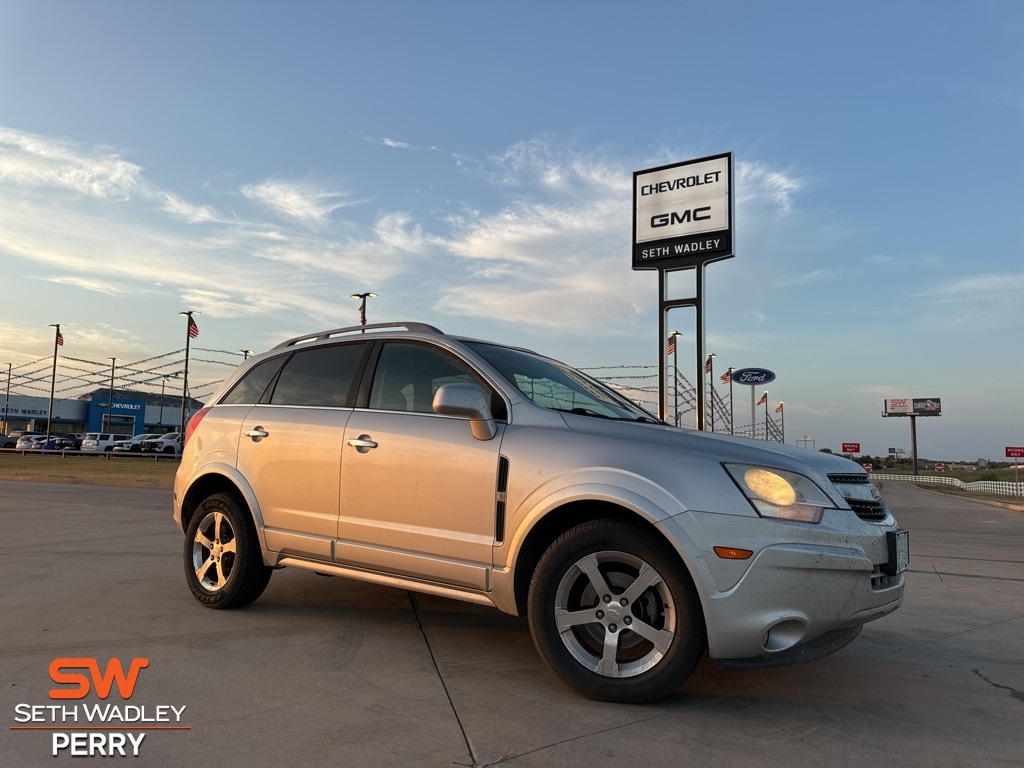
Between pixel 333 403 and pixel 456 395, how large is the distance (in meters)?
1.30

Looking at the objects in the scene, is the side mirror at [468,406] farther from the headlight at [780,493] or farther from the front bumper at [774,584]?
the headlight at [780,493]

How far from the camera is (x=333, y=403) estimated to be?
4.72m

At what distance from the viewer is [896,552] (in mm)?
3445

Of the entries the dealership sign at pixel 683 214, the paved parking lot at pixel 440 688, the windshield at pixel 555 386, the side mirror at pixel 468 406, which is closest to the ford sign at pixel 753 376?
the dealership sign at pixel 683 214

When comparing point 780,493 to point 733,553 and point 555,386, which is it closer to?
point 733,553

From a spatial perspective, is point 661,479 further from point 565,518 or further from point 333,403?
point 333,403

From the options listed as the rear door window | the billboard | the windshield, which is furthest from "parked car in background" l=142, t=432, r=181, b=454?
the billboard

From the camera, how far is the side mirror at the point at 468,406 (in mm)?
3740

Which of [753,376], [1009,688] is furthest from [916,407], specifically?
[1009,688]

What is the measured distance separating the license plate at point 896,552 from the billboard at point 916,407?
133 meters

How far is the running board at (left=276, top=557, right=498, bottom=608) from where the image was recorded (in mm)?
3854

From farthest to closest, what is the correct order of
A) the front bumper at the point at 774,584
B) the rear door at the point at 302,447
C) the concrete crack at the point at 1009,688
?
the rear door at the point at 302,447
the concrete crack at the point at 1009,688
the front bumper at the point at 774,584

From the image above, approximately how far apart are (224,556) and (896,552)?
4084mm

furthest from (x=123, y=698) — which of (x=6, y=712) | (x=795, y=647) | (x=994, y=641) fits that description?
(x=994, y=641)
